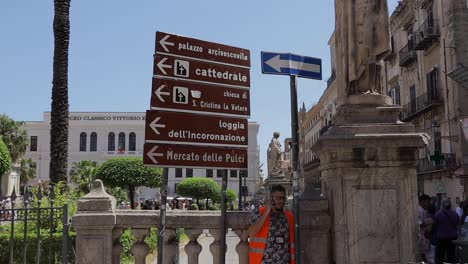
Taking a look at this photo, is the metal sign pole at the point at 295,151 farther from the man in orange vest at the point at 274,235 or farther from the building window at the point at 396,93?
the building window at the point at 396,93

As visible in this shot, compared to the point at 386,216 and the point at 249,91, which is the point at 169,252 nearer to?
the point at 249,91

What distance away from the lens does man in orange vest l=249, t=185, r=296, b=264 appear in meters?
4.46

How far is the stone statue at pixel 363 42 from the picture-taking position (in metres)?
5.05

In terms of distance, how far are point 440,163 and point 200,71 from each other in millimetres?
21993

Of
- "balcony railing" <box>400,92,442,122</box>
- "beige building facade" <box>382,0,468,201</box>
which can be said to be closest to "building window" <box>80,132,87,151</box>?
"beige building facade" <box>382,0,468,201</box>

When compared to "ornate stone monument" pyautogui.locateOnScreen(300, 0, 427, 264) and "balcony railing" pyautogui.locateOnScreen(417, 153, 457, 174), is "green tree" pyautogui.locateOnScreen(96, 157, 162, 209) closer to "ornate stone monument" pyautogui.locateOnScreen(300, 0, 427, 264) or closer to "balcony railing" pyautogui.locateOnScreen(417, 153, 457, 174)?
"balcony railing" pyautogui.locateOnScreen(417, 153, 457, 174)

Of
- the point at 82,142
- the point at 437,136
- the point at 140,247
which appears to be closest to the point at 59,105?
the point at 140,247

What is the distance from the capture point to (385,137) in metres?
4.75

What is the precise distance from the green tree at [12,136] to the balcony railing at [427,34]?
1273 inches

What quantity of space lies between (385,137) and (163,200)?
217 centimetres

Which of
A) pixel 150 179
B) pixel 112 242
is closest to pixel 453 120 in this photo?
pixel 150 179

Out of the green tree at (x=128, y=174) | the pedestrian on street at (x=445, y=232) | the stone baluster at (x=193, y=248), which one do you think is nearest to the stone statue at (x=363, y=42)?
the stone baluster at (x=193, y=248)

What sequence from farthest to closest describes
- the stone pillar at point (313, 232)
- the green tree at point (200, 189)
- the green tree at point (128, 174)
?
1. the green tree at point (200, 189)
2. the green tree at point (128, 174)
3. the stone pillar at point (313, 232)

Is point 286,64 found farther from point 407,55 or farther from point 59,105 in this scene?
point 407,55
